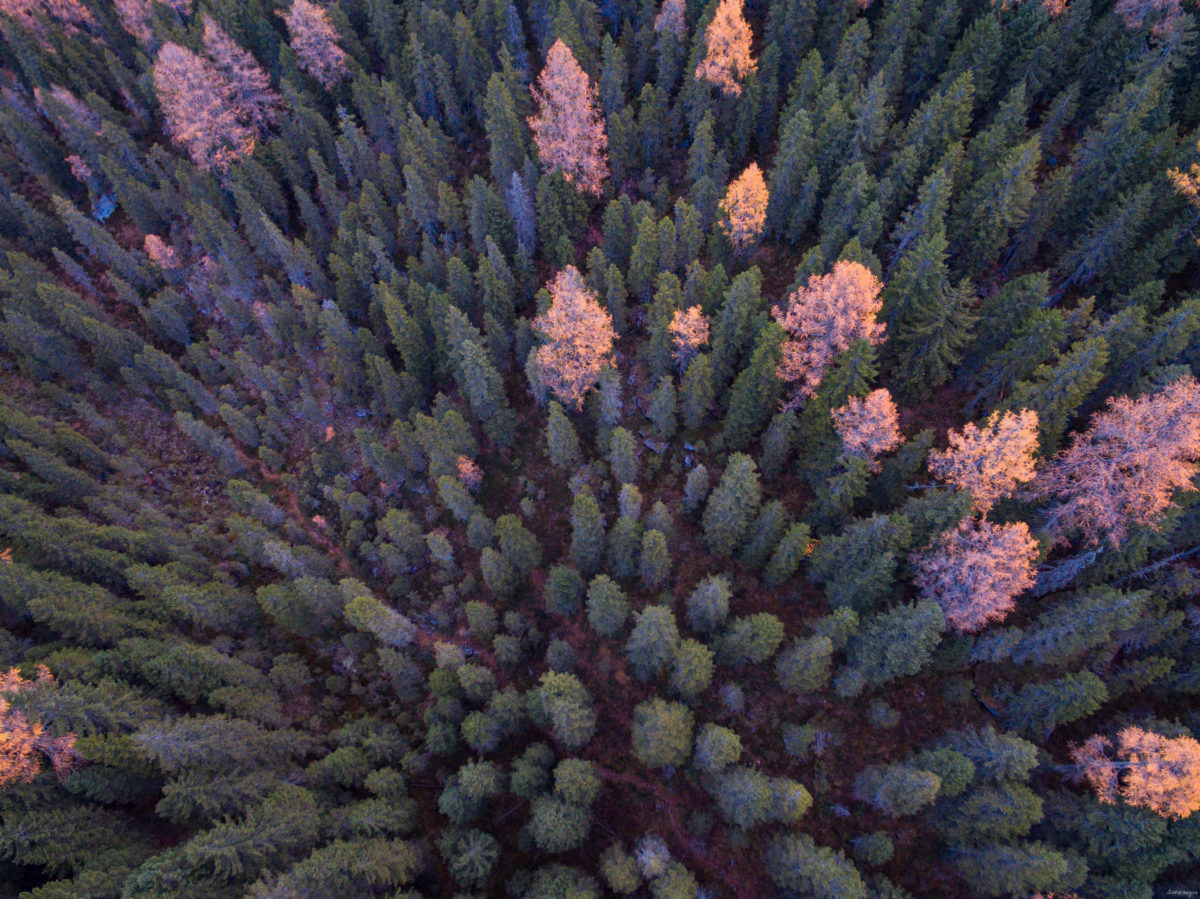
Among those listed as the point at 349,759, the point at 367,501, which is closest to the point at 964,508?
the point at 349,759

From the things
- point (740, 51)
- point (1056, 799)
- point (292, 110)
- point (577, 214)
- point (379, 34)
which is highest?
point (379, 34)

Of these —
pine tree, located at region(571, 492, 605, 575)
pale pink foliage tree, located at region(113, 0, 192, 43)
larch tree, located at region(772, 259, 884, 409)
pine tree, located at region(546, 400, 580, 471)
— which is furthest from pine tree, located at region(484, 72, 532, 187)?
pale pink foliage tree, located at region(113, 0, 192, 43)

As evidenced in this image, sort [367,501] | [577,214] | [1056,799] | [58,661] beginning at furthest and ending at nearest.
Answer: [577,214], [367,501], [58,661], [1056,799]

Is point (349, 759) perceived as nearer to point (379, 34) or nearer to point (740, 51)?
point (740, 51)

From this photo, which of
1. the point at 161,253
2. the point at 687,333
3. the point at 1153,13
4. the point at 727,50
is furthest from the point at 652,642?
the point at 161,253

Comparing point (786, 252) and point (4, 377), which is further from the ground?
point (4, 377)

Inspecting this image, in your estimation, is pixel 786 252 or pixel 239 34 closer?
pixel 786 252

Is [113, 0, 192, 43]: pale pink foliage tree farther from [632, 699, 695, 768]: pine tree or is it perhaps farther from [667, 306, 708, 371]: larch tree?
[632, 699, 695, 768]: pine tree

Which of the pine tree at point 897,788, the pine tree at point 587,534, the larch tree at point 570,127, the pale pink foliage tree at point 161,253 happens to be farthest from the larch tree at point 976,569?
the pale pink foliage tree at point 161,253
